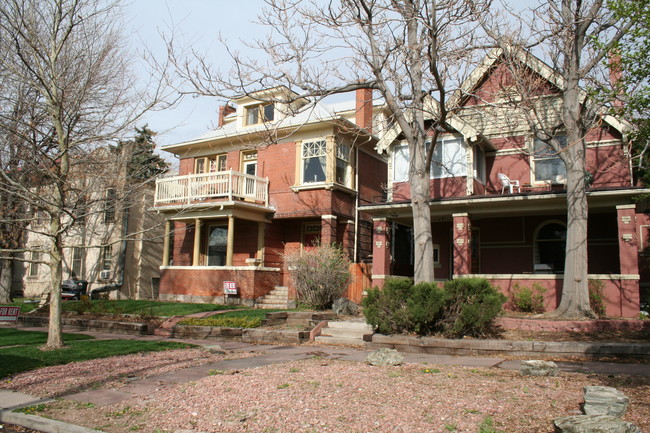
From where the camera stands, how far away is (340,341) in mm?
12820

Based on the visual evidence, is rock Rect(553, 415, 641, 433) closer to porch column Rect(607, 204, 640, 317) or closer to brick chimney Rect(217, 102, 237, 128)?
porch column Rect(607, 204, 640, 317)

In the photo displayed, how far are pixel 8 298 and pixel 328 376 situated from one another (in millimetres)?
21883

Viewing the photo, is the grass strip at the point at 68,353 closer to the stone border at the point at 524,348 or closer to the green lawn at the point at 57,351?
the green lawn at the point at 57,351

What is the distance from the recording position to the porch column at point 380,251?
18.4m

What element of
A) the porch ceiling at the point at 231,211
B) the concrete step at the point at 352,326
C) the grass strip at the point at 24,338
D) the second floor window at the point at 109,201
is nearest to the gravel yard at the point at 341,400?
the second floor window at the point at 109,201

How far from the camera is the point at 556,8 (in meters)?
13.6

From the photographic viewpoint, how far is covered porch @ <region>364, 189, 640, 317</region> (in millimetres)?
14742

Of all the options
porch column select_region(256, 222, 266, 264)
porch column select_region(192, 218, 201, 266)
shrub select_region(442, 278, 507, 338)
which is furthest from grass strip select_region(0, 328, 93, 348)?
porch column select_region(256, 222, 266, 264)

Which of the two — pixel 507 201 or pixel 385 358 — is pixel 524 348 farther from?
pixel 507 201

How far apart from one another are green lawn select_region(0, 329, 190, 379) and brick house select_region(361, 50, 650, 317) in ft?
30.4

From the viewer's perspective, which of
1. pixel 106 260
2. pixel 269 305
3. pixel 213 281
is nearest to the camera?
pixel 269 305

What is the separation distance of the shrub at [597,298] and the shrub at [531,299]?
149cm

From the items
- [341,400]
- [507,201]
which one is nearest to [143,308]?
[507,201]

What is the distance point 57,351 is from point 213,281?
11.2 metres
